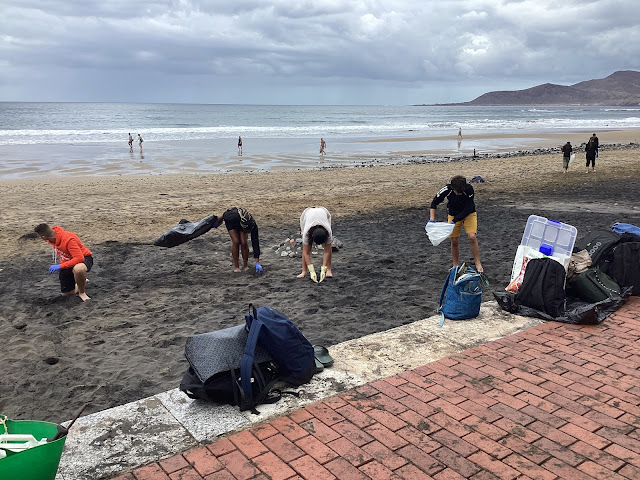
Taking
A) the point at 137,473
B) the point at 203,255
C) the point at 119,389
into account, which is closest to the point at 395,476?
the point at 137,473

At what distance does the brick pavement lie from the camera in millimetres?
3176

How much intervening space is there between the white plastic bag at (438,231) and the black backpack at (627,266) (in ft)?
6.22

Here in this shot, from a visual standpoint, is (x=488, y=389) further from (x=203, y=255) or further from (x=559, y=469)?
(x=203, y=255)

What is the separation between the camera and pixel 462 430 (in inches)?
140

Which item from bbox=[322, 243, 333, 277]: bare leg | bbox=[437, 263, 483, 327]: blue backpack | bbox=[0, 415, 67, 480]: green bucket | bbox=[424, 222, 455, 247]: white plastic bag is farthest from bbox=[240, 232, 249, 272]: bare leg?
bbox=[0, 415, 67, 480]: green bucket

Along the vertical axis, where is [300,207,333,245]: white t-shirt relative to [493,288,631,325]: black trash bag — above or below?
above

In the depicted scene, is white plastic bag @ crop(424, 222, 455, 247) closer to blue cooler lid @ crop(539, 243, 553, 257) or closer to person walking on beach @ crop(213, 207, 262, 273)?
blue cooler lid @ crop(539, 243, 553, 257)

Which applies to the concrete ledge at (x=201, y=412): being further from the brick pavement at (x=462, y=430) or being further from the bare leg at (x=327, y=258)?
the bare leg at (x=327, y=258)

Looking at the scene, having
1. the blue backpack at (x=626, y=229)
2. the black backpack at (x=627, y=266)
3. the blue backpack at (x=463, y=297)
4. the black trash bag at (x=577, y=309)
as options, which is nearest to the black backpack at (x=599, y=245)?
the black backpack at (x=627, y=266)

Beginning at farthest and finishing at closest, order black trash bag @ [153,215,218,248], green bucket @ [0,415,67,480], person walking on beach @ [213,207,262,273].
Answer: black trash bag @ [153,215,218,248] < person walking on beach @ [213,207,262,273] < green bucket @ [0,415,67,480]

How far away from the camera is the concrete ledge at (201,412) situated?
3348mm

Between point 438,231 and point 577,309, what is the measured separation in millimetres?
1980

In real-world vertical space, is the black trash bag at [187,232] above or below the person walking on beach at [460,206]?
below

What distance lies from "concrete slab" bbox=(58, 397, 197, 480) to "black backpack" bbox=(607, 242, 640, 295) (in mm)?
5061
